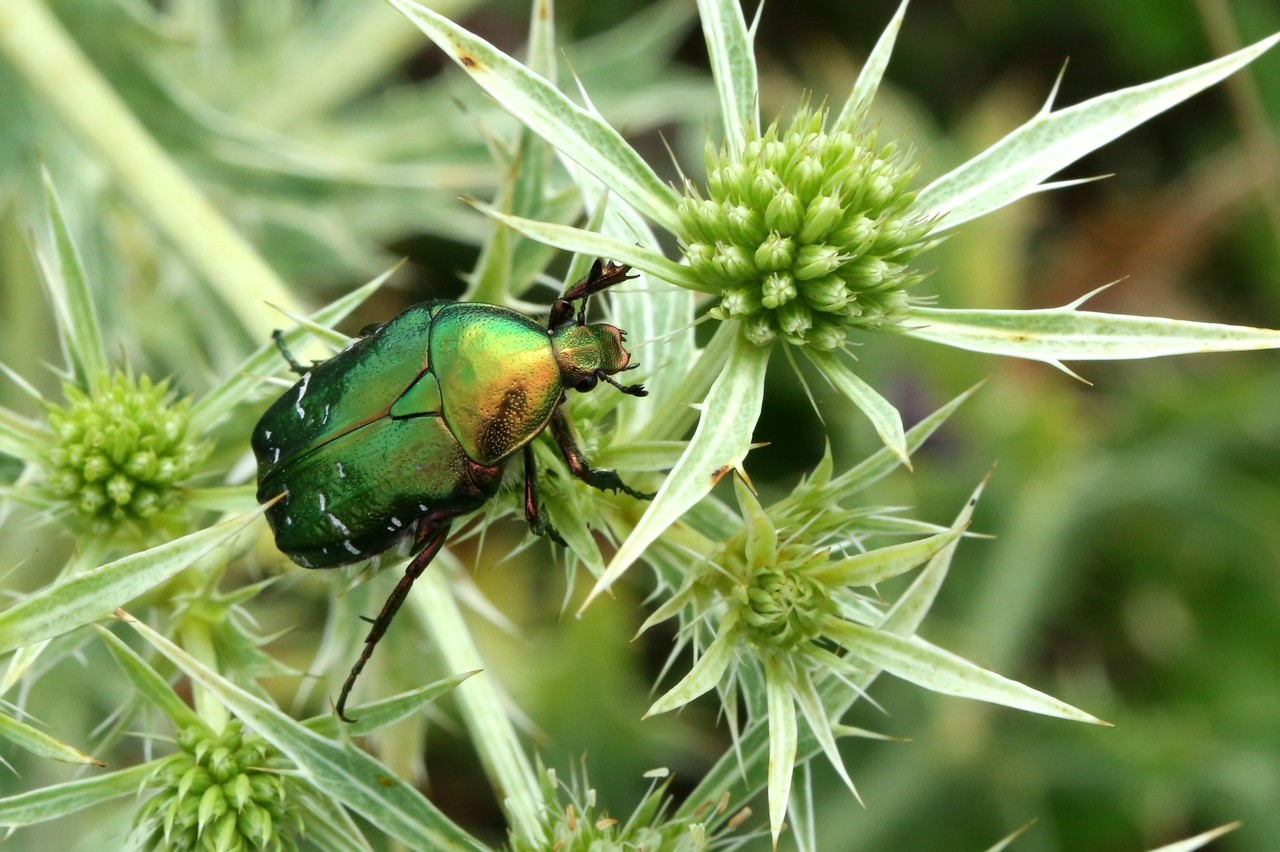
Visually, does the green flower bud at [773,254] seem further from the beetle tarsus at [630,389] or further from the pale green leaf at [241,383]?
the pale green leaf at [241,383]

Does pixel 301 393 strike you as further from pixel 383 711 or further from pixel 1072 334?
pixel 1072 334

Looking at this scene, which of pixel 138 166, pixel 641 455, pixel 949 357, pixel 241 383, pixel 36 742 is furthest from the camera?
pixel 949 357

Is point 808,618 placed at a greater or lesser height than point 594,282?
lesser

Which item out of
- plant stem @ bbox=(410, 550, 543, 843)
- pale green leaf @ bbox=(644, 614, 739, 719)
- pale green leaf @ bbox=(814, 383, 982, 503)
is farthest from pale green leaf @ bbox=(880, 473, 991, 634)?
plant stem @ bbox=(410, 550, 543, 843)

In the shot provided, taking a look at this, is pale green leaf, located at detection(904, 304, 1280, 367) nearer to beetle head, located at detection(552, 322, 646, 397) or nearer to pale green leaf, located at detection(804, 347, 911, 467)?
pale green leaf, located at detection(804, 347, 911, 467)

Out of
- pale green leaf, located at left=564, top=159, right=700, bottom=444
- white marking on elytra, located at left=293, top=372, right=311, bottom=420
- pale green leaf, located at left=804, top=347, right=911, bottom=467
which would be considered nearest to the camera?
pale green leaf, located at left=804, top=347, right=911, bottom=467

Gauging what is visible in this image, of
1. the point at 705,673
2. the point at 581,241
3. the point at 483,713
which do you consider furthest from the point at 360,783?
the point at 581,241

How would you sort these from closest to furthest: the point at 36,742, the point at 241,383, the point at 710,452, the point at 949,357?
the point at 710,452, the point at 36,742, the point at 241,383, the point at 949,357
